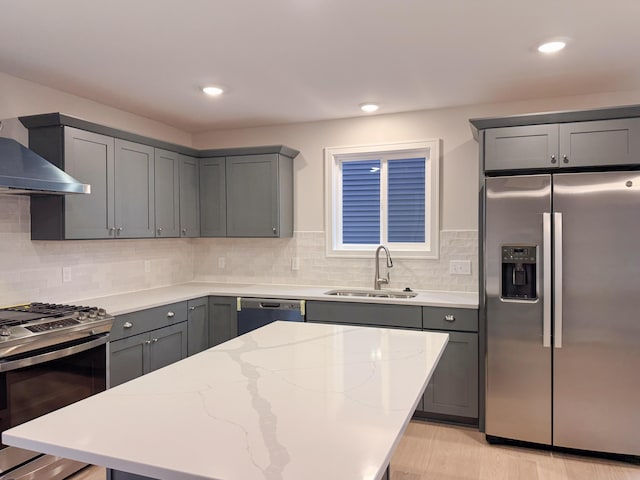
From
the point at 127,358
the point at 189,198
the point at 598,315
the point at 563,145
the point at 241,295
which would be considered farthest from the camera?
the point at 189,198

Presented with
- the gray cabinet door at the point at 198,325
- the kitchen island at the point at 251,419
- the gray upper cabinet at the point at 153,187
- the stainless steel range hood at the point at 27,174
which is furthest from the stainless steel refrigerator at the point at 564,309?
the stainless steel range hood at the point at 27,174

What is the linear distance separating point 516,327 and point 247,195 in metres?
2.47

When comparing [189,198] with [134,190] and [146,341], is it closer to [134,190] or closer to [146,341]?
[134,190]

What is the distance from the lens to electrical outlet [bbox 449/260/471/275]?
371cm

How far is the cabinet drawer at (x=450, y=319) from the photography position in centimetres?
320

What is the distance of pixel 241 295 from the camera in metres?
3.79

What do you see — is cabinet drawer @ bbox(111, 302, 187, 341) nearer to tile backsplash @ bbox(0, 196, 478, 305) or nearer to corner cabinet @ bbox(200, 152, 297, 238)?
tile backsplash @ bbox(0, 196, 478, 305)

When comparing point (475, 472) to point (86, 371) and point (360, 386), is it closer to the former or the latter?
point (360, 386)

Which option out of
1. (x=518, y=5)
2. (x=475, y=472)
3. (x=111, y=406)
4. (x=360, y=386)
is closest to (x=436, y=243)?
(x=475, y=472)

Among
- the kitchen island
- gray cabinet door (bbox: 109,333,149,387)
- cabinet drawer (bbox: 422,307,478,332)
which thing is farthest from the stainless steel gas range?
cabinet drawer (bbox: 422,307,478,332)

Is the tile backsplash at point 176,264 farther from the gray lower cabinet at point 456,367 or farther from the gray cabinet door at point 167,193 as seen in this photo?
the gray lower cabinet at point 456,367

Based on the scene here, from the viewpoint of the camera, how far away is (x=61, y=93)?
324cm

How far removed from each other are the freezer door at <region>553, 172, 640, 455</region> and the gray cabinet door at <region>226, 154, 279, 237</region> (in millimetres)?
2244

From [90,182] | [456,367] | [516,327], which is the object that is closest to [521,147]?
[516,327]
